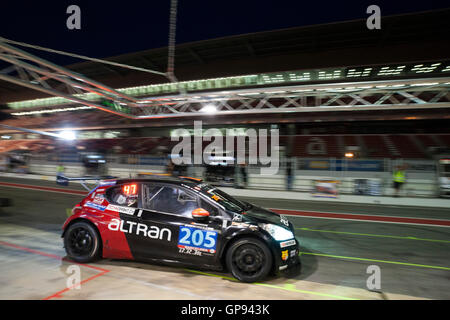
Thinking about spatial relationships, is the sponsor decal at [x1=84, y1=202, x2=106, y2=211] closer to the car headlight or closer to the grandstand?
the car headlight

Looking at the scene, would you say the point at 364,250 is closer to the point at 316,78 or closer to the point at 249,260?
Answer: the point at 249,260

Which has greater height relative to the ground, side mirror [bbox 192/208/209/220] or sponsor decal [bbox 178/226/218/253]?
side mirror [bbox 192/208/209/220]

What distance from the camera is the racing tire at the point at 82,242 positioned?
454cm

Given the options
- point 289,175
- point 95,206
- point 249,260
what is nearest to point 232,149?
point 289,175

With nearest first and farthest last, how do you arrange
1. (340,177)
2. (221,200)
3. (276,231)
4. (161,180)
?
1. (276,231)
2. (221,200)
3. (161,180)
4. (340,177)

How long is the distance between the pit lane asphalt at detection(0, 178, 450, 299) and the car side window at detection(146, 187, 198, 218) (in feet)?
3.71

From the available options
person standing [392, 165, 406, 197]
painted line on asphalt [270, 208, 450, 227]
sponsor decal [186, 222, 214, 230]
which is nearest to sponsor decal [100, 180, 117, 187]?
sponsor decal [186, 222, 214, 230]

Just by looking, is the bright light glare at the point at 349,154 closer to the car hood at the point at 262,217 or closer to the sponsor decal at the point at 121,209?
the car hood at the point at 262,217

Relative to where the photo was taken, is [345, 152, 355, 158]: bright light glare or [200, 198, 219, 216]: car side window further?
[345, 152, 355, 158]: bright light glare

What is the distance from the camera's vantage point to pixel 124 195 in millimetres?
4652

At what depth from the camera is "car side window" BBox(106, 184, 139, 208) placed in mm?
4555

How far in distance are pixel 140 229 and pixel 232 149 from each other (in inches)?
574

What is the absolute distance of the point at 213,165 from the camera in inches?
721
